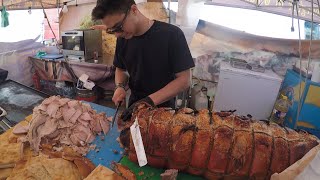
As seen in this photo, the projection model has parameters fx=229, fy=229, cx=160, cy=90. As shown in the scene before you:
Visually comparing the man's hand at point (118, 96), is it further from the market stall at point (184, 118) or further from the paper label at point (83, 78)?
the paper label at point (83, 78)

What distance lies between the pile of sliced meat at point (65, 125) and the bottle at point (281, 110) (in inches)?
120

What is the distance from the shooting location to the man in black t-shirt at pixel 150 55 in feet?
7.07

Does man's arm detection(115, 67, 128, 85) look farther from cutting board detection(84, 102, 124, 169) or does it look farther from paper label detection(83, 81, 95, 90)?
paper label detection(83, 81, 95, 90)

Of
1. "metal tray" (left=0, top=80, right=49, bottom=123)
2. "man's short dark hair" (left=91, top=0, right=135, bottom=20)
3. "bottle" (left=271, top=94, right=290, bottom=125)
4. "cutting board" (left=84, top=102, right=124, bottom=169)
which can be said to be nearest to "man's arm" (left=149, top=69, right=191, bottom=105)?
"cutting board" (left=84, top=102, right=124, bottom=169)

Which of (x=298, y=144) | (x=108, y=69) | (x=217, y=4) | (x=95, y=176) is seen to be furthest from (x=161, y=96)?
(x=217, y=4)

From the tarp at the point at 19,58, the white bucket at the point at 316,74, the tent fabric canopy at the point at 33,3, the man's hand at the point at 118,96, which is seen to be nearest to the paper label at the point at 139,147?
the man's hand at the point at 118,96

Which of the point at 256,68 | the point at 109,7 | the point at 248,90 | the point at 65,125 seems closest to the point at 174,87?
the point at 109,7

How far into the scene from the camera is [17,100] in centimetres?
280

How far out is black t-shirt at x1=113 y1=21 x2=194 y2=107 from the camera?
2.39 metres

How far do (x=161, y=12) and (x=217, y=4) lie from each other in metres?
1.60

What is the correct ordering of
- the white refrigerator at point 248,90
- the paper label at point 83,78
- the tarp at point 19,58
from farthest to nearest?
the paper label at point 83,78
the tarp at point 19,58
the white refrigerator at point 248,90

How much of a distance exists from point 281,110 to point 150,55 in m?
2.75

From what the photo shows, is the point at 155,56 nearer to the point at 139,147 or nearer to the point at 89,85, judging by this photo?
the point at 139,147

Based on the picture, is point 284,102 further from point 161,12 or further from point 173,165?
point 161,12
